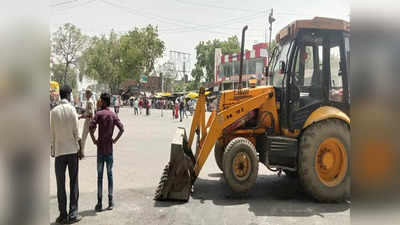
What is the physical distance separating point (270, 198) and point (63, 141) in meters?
3.45

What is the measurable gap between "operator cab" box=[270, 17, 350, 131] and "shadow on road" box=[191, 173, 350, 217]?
123 centimetres

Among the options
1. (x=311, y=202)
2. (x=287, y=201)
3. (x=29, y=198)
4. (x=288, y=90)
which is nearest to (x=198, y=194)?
(x=287, y=201)

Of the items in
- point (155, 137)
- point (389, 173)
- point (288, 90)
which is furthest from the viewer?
point (155, 137)

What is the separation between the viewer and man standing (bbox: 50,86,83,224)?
12.1ft

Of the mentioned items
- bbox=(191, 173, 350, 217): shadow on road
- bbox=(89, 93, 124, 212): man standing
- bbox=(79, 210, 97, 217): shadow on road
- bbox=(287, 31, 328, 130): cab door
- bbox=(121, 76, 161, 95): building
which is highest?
bbox=(121, 76, 161, 95): building

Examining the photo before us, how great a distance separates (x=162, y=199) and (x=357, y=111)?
13.9 feet

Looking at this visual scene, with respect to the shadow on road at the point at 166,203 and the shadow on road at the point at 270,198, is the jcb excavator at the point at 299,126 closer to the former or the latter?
the shadow on road at the point at 166,203

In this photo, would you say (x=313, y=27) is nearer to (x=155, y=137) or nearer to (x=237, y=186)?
(x=237, y=186)

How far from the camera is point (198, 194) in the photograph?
536cm

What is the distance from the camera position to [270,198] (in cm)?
517

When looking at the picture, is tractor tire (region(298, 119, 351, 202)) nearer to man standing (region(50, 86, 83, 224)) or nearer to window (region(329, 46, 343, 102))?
window (region(329, 46, 343, 102))

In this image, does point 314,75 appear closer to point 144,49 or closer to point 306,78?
point 306,78

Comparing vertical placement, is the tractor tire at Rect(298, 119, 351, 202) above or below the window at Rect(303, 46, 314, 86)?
below

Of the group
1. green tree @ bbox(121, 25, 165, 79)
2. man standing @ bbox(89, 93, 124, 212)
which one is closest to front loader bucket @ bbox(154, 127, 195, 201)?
man standing @ bbox(89, 93, 124, 212)
